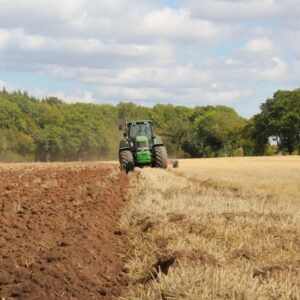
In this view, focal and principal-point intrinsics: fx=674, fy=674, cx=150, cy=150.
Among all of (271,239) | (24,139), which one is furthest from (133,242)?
(24,139)

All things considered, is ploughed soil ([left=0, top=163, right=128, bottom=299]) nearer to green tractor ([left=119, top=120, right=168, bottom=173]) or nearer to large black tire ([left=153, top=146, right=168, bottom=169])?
green tractor ([left=119, top=120, right=168, bottom=173])

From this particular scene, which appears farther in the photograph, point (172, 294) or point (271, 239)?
point (271, 239)

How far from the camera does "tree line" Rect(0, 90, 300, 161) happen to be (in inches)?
3413

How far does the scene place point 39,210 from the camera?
39.7 ft

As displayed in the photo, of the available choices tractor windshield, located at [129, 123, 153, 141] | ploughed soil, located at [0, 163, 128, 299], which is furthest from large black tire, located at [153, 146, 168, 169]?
ploughed soil, located at [0, 163, 128, 299]

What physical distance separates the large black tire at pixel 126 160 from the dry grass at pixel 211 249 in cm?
1167

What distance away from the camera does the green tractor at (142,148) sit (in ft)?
87.7

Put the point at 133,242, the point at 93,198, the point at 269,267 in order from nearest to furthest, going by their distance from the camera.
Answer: the point at 269,267 < the point at 133,242 < the point at 93,198

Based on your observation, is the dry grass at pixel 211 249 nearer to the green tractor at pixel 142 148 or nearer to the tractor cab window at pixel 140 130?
the green tractor at pixel 142 148

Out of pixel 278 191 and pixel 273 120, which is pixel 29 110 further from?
pixel 278 191

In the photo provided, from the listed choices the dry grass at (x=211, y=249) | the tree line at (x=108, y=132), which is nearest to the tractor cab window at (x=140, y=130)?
the dry grass at (x=211, y=249)

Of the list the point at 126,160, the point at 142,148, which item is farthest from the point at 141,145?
the point at 126,160

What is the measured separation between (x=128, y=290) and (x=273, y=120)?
80914 millimetres

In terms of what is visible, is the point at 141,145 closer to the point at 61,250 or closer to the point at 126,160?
the point at 126,160
